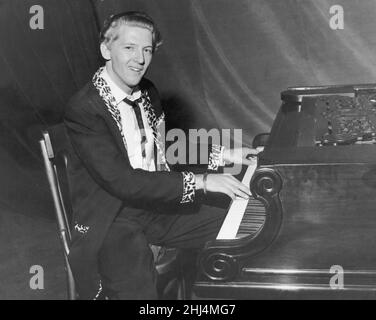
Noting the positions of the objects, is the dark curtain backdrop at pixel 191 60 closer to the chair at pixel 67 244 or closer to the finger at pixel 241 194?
the chair at pixel 67 244

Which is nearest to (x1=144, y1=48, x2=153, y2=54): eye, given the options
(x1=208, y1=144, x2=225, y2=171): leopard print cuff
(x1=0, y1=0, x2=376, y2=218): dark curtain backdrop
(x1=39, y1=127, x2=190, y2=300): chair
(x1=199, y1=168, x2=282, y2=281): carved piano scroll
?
(x1=39, y1=127, x2=190, y2=300): chair

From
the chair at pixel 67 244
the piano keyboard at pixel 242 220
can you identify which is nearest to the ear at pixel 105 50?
the chair at pixel 67 244

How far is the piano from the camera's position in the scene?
5.11ft

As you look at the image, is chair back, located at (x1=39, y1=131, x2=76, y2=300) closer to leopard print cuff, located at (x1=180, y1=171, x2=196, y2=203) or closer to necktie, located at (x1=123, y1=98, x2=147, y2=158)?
necktie, located at (x1=123, y1=98, x2=147, y2=158)

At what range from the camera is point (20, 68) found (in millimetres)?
4246

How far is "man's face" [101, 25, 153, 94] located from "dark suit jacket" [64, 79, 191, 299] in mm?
131

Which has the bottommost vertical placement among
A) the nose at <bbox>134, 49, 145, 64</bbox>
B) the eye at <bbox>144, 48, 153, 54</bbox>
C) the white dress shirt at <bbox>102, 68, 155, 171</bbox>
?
the white dress shirt at <bbox>102, 68, 155, 171</bbox>

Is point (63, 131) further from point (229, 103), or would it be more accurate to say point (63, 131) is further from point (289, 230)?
point (229, 103)

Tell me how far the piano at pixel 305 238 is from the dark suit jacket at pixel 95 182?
0.44m

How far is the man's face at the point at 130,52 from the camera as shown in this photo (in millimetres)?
2162

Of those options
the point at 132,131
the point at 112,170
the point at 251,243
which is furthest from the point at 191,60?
the point at 251,243

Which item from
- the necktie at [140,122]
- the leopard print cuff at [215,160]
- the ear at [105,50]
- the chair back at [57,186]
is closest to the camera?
the chair back at [57,186]

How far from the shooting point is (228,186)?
184 cm
